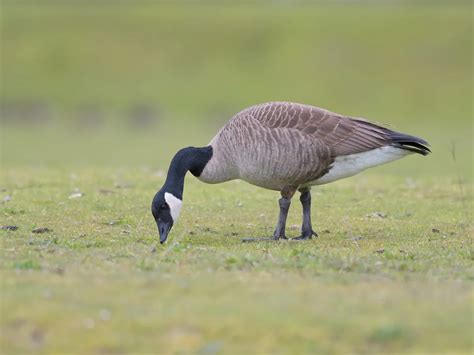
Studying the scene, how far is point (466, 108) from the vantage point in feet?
162

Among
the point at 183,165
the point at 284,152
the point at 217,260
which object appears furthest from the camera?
the point at 183,165

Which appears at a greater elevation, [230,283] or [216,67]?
[216,67]

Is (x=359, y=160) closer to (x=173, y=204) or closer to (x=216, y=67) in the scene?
(x=173, y=204)

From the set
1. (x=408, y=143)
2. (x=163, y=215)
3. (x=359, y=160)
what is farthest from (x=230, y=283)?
(x=408, y=143)

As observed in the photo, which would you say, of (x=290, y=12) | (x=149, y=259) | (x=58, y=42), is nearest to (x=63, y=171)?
(x=149, y=259)

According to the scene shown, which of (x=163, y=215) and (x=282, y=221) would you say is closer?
(x=163, y=215)

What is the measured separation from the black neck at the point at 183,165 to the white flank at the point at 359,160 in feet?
5.48

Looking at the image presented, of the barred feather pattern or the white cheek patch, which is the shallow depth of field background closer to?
the white cheek patch

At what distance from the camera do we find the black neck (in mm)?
11180

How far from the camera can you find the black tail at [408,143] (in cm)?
1139

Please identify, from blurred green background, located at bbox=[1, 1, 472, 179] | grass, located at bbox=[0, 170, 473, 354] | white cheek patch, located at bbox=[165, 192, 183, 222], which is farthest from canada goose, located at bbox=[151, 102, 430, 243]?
blurred green background, located at bbox=[1, 1, 472, 179]

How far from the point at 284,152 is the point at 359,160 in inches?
47.8

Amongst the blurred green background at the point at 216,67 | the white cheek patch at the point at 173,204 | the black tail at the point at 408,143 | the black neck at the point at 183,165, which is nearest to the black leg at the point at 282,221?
the black neck at the point at 183,165

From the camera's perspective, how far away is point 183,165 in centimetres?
1148
